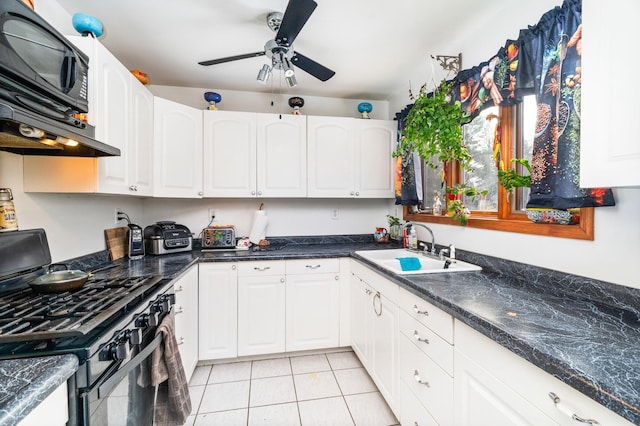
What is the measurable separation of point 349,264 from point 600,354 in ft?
5.89

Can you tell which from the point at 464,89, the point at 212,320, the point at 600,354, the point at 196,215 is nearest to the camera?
the point at 600,354

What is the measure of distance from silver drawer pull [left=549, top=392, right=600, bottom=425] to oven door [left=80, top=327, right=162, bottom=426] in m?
1.31

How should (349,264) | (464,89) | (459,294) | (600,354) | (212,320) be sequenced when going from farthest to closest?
(349,264), (212,320), (464,89), (459,294), (600,354)

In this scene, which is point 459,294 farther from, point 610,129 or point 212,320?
point 212,320

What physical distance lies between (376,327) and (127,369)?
4.67 feet

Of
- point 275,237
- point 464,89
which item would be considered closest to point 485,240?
point 464,89

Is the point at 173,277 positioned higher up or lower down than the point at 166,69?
lower down

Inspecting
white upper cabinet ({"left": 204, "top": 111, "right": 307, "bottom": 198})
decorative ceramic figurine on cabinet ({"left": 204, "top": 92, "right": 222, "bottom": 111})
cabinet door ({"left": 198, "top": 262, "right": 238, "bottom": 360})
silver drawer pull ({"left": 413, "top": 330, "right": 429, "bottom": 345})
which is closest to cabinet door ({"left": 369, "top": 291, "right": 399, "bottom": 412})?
silver drawer pull ({"left": 413, "top": 330, "right": 429, "bottom": 345})

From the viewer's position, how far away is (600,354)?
767mm

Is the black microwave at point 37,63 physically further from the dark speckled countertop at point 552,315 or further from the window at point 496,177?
the window at point 496,177

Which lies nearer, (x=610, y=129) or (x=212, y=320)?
(x=610, y=129)

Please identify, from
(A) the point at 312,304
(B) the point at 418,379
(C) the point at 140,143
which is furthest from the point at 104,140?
(B) the point at 418,379

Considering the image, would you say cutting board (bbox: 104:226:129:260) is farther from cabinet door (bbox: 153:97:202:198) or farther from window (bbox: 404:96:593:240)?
window (bbox: 404:96:593:240)

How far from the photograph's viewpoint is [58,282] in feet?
4.23
